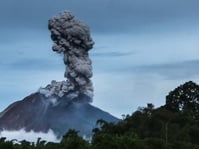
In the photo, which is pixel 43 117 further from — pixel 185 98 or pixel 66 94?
pixel 185 98

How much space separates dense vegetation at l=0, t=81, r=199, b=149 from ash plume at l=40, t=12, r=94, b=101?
2492 cm

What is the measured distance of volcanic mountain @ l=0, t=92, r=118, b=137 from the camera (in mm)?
133000

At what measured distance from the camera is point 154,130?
59.0 m

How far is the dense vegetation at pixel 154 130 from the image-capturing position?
35969 mm

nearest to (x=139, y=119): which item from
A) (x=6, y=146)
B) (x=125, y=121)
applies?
(x=125, y=121)

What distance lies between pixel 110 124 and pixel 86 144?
2735 cm

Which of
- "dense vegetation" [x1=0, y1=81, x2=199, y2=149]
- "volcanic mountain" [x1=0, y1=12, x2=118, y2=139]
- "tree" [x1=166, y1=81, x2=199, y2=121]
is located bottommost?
"dense vegetation" [x1=0, y1=81, x2=199, y2=149]

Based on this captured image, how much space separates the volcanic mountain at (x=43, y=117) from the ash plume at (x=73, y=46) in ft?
95.6

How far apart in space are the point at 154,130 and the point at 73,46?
121ft

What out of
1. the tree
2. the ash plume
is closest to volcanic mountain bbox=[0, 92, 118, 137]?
the ash plume

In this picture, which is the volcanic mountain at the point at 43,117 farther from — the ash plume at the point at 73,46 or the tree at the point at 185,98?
the tree at the point at 185,98

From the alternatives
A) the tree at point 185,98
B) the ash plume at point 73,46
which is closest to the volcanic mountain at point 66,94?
the ash plume at point 73,46

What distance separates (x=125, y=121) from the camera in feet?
211

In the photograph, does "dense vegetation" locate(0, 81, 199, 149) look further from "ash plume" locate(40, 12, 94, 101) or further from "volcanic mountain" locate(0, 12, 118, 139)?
"ash plume" locate(40, 12, 94, 101)
